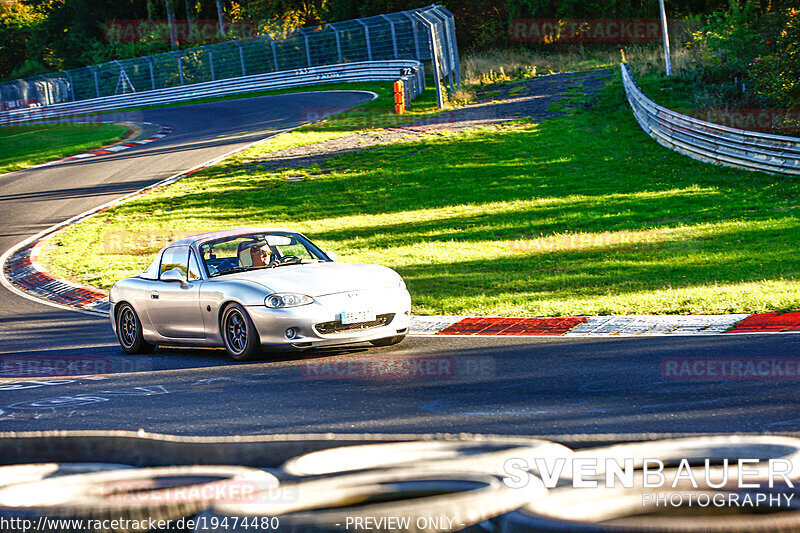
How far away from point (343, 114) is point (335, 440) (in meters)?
34.0

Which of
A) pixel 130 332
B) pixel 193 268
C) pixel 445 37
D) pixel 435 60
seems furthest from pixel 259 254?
pixel 445 37

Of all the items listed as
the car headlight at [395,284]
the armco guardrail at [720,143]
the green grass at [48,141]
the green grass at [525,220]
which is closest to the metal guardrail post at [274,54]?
the green grass at [48,141]

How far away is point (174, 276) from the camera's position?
11.2 meters

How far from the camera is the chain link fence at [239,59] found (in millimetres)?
49156

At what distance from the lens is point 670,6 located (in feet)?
199

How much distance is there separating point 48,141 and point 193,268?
3381 centimetres

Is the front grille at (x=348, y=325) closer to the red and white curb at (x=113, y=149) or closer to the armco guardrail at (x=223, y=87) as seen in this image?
the red and white curb at (x=113, y=149)

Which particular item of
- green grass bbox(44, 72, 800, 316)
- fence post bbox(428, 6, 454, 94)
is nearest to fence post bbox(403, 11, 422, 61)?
fence post bbox(428, 6, 454, 94)

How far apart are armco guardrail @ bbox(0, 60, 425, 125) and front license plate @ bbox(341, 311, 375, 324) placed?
126ft

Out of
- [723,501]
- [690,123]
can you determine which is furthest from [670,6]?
[723,501]

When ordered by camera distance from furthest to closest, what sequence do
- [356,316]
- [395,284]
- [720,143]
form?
[720,143] → [395,284] → [356,316]

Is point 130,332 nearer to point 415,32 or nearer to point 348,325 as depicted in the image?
point 348,325

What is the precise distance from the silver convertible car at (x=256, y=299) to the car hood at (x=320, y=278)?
0.04ft

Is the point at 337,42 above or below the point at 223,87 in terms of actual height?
above
